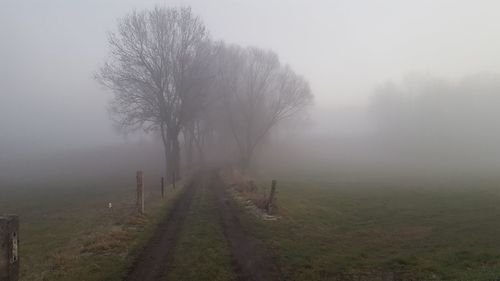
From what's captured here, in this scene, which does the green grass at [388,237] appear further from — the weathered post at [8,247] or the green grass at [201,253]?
the weathered post at [8,247]

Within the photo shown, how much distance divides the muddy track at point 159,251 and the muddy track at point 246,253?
85.0 inches

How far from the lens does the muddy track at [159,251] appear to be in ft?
38.8

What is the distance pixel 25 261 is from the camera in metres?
15.0

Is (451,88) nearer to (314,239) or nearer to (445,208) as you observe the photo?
(445,208)

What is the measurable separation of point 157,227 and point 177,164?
95.7 feet

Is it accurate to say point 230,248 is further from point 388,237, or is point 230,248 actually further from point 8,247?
point 8,247

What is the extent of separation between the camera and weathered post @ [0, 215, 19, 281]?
7891 mm

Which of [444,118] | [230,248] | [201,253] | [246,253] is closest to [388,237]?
[246,253]

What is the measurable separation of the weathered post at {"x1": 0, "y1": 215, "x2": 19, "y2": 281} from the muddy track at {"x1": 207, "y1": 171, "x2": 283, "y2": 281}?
5.73 metres

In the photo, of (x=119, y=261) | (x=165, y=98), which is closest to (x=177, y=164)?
(x=165, y=98)

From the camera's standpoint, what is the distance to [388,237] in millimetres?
18141

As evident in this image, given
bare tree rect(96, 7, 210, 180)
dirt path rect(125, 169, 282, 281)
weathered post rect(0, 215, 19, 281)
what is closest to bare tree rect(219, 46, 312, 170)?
bare tree rect(96, 7, 210, 180)

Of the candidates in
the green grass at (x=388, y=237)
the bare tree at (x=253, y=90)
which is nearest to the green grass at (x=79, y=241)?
the green grass at (x=388, y=237)

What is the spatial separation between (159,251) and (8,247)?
693 cm
